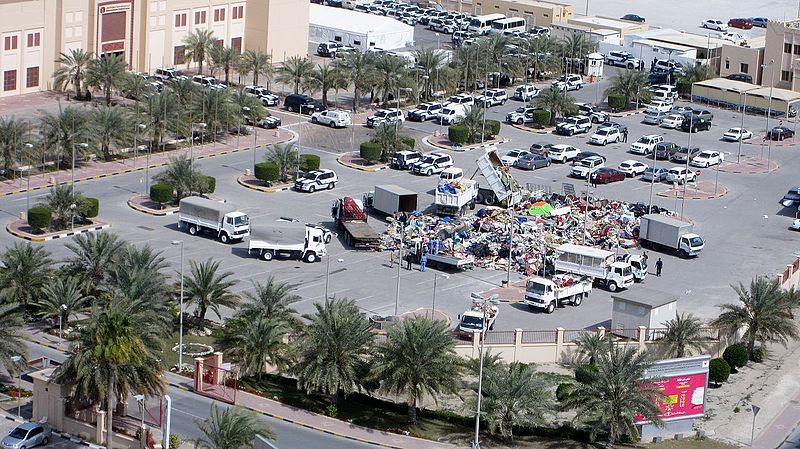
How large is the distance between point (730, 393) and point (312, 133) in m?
46.4

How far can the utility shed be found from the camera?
225ft

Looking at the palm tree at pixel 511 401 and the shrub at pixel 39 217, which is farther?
the shrub at pixel 39 217

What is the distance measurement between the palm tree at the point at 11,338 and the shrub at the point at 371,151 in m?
40.2

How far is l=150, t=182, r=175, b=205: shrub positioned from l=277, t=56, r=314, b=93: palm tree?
30.8 metres

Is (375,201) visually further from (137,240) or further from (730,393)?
(730,393)

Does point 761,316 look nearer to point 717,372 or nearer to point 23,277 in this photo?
point 717,372

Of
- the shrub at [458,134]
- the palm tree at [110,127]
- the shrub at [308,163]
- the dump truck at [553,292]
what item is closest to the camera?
the dump truck at [553,292]

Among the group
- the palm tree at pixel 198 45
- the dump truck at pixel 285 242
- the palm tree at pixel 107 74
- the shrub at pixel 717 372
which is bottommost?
the shrub at pixel 717 372

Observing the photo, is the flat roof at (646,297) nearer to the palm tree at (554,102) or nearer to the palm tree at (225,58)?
the palm tree at (554,102)

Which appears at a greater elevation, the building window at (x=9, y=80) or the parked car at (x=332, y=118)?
the building window at (x=9, y=80)

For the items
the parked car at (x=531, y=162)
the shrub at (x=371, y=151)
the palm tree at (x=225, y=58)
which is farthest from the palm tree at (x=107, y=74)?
the parked car at (x=531, y=162)

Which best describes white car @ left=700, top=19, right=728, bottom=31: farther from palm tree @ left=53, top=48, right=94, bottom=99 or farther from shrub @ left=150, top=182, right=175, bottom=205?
shrub @ left=150, top=182, right=175, bottom=205

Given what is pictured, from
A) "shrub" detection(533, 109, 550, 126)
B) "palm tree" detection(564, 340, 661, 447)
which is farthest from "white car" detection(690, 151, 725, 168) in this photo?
"palm tree" detection(564, 340, 661, 447)

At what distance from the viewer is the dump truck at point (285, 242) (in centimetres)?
7706
